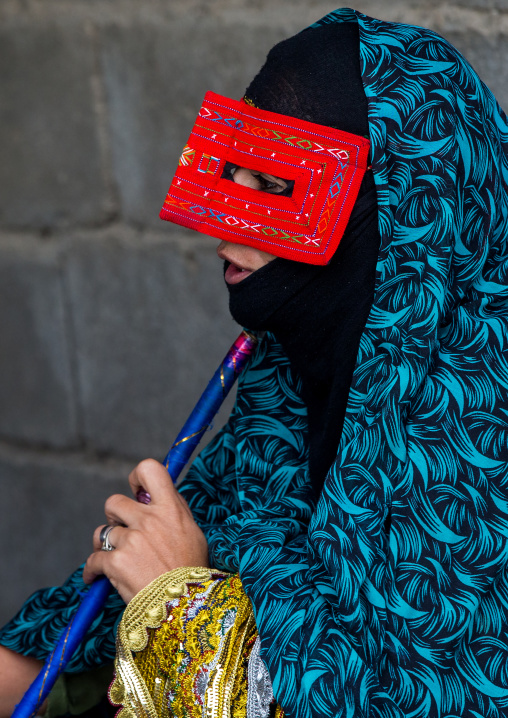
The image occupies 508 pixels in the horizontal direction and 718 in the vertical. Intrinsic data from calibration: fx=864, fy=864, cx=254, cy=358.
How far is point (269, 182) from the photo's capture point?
1517 mm

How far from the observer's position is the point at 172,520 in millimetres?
1572

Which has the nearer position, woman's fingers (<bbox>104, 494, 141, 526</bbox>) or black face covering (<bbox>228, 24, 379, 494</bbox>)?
black face covering (<bbox>228, 24, 379, 494</bbox>)

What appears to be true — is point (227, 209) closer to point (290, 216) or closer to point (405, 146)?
point (290, 216)

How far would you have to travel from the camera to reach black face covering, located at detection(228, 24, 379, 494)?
57.9 inches

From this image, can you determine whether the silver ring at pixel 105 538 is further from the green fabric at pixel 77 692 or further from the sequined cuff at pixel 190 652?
the green fabric at pixel 77 692

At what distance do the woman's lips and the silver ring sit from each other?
0.51 metres

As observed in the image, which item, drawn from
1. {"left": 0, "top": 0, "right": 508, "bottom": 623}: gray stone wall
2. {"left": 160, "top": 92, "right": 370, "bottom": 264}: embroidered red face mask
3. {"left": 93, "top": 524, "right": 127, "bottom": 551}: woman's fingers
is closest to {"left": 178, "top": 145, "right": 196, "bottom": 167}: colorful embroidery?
{"left": 160, "top": 92, "right": 370, "bottom": 264}: embroidered red face mask

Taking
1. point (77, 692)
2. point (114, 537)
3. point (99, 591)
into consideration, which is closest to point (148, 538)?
point (114, 537)

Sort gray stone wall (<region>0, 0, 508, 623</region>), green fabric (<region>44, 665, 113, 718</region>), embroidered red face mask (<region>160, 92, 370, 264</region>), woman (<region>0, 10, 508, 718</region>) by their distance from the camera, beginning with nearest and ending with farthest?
woman (<region>0, 10, 508, 718</region>) < embroidered red face mask (<region>160, 92, 370, 264</region>) < green fabric (<region>44, 665, 113, 718</region>) < gray stone wall (<region>0, 0, 508, 623</region>)

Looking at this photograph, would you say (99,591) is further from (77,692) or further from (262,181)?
(262,181)

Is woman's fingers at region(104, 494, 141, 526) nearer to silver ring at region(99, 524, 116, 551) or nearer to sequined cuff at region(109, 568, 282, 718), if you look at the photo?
silver ring at region(99, 524, 116, 551)

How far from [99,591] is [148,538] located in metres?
0.19

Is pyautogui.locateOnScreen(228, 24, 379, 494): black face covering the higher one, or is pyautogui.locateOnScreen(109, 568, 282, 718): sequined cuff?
pyautogui.locateOnScreen(228, 24, 379, 494): black face covering

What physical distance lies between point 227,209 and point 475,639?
32.4 inches
